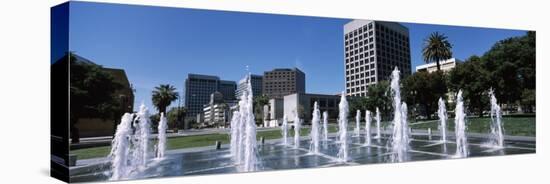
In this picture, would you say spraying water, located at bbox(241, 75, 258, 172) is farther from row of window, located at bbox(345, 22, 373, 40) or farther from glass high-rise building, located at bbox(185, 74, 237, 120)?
row of window, located at bbox(345, 22, 373, 40)

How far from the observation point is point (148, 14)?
11.0 m

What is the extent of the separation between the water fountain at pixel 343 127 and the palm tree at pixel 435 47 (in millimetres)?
3749

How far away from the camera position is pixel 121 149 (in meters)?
10.7

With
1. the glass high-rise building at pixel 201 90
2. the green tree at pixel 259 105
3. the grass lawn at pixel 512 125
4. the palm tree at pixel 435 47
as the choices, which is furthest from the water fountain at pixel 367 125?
the glass high-rise building at pixel 201 90

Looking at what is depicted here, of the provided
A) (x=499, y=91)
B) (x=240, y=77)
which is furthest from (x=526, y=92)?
(x=240, y=77)

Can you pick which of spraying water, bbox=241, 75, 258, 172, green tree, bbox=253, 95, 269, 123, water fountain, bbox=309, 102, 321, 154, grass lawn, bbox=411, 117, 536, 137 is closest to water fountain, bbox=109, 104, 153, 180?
spraying water, bbox=241, 75, 258, 172

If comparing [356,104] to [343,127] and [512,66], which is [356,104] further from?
[512,66]

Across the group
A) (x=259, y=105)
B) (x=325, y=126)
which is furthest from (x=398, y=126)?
(x=259, y=105)

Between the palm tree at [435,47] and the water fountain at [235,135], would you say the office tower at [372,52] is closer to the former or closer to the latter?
the palm tree at [435,47]

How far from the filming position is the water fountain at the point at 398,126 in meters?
14.8

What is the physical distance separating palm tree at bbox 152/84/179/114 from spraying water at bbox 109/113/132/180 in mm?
847

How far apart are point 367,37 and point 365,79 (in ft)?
4.91

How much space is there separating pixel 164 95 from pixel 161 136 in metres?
1.27

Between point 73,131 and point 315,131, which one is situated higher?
point 73,131
